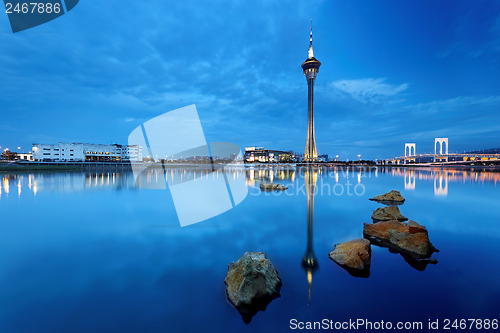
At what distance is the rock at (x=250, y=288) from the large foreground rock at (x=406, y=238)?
516cm

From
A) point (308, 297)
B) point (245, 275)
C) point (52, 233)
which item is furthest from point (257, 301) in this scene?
point (52, 233)

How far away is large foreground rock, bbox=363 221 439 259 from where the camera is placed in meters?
6.83

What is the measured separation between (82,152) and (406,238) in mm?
119198

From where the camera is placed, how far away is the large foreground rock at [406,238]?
683 cm

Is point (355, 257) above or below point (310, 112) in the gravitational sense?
below

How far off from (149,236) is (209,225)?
2.90 m

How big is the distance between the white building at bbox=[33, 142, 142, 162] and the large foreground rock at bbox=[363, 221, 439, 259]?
375 ft

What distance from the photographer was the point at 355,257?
5980 millimetres

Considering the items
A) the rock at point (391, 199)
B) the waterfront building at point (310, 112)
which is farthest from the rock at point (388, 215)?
the waterfront building at point (310, 112)
